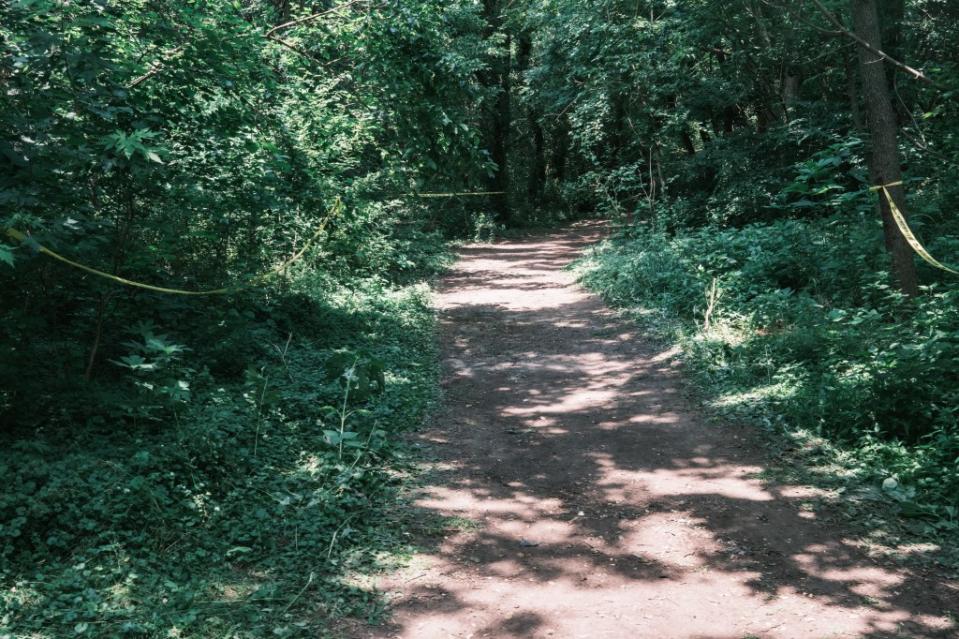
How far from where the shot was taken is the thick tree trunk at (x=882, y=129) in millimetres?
7211

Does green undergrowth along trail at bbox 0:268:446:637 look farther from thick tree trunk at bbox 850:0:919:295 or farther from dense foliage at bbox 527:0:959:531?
thick tree trunk at bbox 850:0:919:295

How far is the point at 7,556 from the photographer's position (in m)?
4.01

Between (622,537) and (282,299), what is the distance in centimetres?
588

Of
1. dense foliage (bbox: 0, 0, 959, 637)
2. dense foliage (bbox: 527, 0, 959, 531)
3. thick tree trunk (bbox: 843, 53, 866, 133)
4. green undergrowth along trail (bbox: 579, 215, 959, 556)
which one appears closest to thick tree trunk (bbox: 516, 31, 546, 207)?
dense foliage (bbox: 527, 0, 959, 531)

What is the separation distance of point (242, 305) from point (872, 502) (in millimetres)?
6630

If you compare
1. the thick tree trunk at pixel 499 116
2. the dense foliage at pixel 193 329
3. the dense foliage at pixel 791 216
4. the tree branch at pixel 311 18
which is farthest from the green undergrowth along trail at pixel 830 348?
the thick tree trunk at pixel 499 116

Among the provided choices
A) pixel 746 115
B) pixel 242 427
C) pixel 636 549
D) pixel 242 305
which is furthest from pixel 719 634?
pixel 746 115

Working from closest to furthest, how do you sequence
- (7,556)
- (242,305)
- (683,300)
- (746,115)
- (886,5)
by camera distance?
(7,556), (242,305), (683,300), (886,5), (746,115)

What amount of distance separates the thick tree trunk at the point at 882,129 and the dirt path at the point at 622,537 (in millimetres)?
2646

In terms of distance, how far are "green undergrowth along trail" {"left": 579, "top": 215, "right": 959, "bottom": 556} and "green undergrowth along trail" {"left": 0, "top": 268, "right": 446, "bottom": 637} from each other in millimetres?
3470

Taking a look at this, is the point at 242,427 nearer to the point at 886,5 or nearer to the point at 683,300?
the point at 683,300

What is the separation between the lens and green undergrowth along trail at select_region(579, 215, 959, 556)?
17.5 ft

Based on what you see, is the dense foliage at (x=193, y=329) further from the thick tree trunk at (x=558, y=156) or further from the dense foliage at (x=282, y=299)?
the thick tree trunk at (x=558, y=156)

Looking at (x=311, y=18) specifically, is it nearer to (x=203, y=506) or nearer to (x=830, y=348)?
(x=203, y=506)
